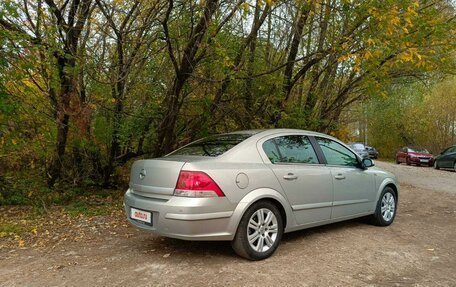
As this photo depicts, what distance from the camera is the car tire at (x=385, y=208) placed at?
592cm

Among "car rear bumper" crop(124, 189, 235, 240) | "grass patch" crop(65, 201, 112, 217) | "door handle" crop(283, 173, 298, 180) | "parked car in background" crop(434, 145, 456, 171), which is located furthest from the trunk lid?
"parked car in background" crop(434, 145, 456, 171)

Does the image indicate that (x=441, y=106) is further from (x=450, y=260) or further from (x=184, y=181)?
(x=184, y=181)

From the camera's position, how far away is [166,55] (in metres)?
7.29

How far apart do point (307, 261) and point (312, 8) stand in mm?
5132

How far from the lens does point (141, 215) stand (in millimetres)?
4305

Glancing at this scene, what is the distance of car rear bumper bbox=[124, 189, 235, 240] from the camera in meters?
3.87

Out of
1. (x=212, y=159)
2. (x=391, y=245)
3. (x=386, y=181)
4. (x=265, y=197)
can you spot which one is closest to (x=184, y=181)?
(x=212, y=159)

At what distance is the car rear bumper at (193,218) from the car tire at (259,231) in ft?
0.48

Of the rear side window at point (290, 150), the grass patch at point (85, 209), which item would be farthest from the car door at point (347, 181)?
the grass patch at point (85, 209)

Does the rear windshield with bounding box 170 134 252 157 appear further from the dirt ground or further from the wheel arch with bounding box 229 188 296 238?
the dirt ground

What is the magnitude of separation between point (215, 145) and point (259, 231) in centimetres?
118

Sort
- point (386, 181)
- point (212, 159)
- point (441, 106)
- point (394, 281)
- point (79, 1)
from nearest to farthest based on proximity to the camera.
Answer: point (394, 281) < point (212, 159) < point (386, 181) < point (79, 1) < point (441, 106)

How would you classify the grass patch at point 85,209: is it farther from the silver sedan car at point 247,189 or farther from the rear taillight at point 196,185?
the rear taillight at point 196,185

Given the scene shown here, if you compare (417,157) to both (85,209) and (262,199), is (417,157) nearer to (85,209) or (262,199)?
(85,209)
